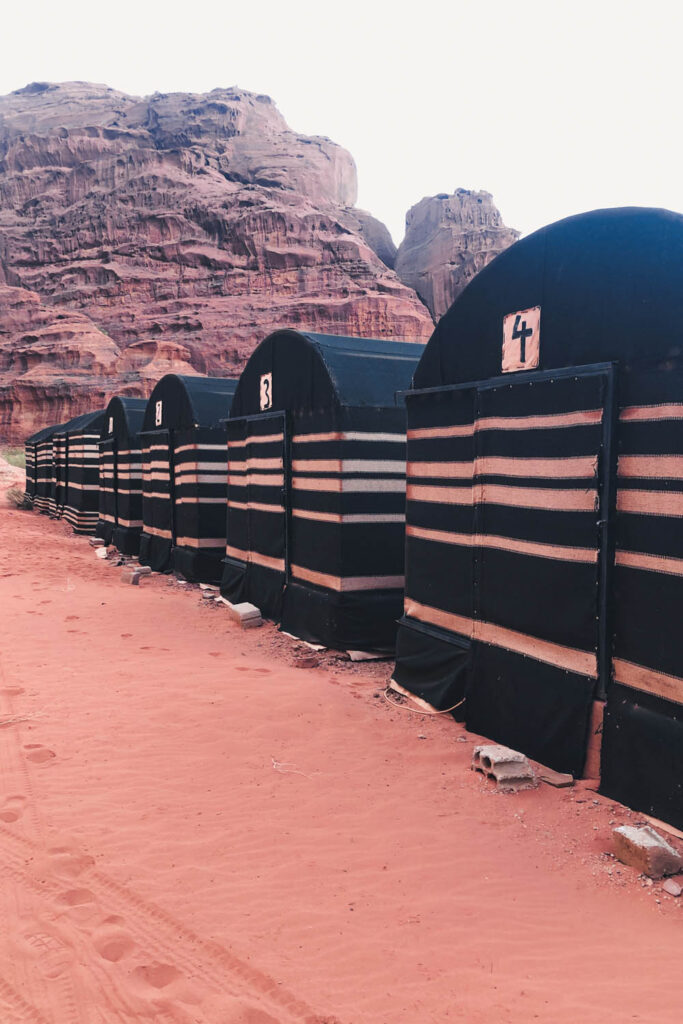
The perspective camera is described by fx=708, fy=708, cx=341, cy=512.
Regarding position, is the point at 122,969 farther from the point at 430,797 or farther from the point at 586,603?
the point at 586,603

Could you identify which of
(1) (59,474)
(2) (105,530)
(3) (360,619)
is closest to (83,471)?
(2) (105,530)

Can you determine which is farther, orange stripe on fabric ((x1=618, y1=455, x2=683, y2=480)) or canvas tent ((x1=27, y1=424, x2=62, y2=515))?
canvas tent ((x1=27, y1=424, x2=62, y2=515))

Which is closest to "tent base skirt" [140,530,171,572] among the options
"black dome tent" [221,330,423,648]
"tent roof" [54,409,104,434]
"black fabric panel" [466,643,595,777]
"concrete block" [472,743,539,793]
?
"black dome tent" [221,330,423,648]

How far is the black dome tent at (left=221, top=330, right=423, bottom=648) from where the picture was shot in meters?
8.56

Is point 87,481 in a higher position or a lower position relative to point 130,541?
higher

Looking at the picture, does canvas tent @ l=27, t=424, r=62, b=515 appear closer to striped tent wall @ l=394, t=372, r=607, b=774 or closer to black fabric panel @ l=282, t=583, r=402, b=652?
black fabric panel @ l=282, t=583, r=402, b=652

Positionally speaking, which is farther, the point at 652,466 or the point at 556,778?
the point at 556,778

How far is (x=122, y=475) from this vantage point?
734 inches

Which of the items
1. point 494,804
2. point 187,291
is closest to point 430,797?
point 494,804

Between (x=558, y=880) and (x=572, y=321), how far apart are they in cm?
368

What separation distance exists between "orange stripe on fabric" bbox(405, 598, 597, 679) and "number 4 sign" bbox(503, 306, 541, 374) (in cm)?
212

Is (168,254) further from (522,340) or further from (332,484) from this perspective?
(522,340)

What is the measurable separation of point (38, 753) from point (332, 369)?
538 cm

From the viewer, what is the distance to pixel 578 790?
16.0 feet
